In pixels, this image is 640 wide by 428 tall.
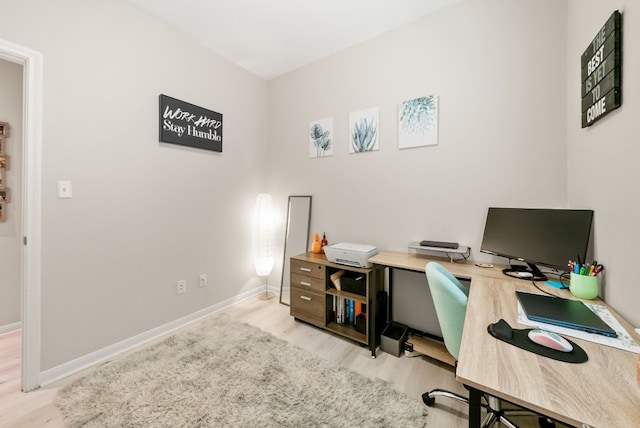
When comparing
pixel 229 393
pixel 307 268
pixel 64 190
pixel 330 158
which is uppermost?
pixel 330 158

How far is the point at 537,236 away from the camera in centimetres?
154

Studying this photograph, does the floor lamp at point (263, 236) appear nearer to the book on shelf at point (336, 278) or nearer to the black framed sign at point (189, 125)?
the black framed sign at point (189, 125)

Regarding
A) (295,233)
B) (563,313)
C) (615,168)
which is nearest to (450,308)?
(563,313)

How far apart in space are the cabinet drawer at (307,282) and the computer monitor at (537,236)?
1.32 meters

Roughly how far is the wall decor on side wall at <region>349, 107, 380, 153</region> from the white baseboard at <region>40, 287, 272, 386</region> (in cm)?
221

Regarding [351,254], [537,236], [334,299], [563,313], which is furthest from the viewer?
[334,299]

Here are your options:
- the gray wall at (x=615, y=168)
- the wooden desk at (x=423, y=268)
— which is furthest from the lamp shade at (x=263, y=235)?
the gray wall at (x=615, y=168)

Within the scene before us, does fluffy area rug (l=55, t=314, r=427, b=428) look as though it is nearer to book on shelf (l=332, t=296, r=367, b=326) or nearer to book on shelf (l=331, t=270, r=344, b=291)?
book on shelf (l=332, t=296, r=367, b=326)

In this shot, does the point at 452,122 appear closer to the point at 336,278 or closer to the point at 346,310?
the point at 336,278

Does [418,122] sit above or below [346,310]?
above

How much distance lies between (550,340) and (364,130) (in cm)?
208

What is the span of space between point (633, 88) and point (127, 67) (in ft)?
9.93

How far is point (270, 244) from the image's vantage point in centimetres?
300

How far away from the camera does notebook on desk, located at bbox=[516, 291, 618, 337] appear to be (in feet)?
3.01
